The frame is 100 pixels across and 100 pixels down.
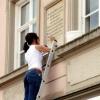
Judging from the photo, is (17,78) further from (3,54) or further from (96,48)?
(96,48)

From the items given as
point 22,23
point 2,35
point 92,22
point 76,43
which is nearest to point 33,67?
point 76,43

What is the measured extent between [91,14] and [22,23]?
360 centimetres

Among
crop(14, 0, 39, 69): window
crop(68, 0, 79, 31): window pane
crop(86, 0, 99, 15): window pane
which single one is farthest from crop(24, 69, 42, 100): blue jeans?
crop(14, 0, 39, 69): window

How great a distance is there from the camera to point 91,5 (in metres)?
14.0

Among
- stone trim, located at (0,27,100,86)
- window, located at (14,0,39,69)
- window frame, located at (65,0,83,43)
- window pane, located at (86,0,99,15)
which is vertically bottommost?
stone trim, located at (0,27,100,86)

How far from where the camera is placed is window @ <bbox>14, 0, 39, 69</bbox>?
649 inches

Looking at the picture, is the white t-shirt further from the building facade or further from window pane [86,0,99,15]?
window pane [86,0,99,15]

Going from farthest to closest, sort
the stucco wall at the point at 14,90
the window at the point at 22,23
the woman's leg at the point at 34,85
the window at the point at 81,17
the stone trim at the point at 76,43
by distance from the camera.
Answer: the window at the point at 22,23 → the stucco wall at the point at 14,90 → the window at the point at 81,17 → the woman's leg at the point at 34,85 → the stone trim at the point at 76,43

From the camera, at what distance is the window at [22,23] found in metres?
16.5

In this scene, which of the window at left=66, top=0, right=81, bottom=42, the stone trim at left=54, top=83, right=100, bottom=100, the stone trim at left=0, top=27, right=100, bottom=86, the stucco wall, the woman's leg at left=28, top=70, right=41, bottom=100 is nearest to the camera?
the stone trim at left=54, top=83, right=100, bottom=100

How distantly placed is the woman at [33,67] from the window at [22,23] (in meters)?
2.60

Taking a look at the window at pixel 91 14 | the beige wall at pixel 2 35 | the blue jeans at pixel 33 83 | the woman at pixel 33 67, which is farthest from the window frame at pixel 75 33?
the beige wall at pixel 2 35

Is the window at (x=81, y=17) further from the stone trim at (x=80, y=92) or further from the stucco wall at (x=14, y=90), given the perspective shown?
the stucco wall at (x=14, y=90)

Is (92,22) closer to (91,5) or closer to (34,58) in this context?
(91,5)
